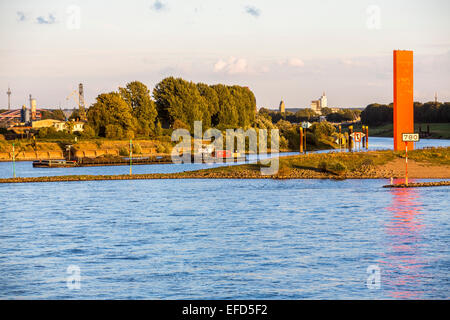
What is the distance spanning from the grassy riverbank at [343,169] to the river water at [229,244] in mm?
11668

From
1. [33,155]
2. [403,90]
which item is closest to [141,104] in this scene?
[33,155]

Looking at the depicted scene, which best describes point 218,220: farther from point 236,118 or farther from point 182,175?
point 236,118

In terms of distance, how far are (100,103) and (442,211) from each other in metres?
117

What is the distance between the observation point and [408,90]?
284ft

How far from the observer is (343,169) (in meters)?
80.5

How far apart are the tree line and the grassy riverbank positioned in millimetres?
72277

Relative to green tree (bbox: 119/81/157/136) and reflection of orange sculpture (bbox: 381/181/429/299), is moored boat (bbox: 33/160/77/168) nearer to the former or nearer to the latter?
green tree (bbox: 119/81/157/136)

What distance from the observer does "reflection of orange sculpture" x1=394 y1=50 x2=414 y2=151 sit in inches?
3344

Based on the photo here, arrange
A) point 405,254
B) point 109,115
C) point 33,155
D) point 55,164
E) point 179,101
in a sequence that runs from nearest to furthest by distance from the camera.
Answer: point 405,254, point 55,164, point 33,155, point 109,115, point 179,101

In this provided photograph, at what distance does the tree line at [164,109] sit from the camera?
6166 inches

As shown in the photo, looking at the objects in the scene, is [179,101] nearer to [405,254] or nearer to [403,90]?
[403,90]

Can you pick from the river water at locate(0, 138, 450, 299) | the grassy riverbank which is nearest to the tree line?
the grassy riverbank

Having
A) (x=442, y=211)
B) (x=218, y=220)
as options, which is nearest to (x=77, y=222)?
(x=218, y=220)

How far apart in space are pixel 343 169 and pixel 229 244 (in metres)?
45.5
